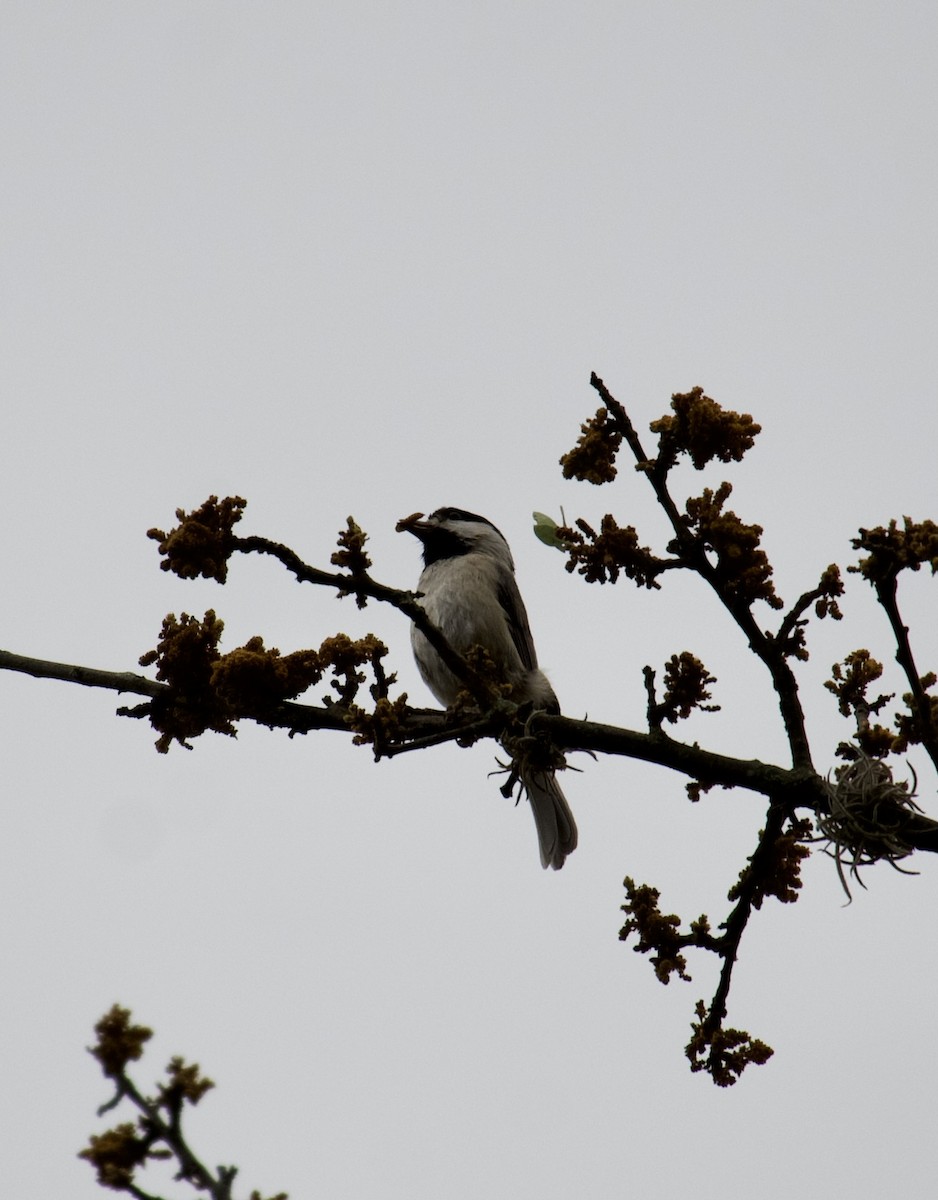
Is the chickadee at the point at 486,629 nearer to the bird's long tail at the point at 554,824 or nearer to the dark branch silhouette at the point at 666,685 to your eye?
the bird's long tail at the point at 554,824

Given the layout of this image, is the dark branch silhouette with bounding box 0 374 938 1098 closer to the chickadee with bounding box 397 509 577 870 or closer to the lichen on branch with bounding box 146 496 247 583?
the lichen on branch with bounding box 146 496 247 583

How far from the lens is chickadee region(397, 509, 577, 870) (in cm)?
571

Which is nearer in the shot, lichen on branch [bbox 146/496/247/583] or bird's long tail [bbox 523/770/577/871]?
lichen on branch [bbox 146/496/247/583]

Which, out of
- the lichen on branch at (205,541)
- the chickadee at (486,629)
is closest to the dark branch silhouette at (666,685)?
the lichen on branch at (205,541)

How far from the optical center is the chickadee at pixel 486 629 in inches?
225

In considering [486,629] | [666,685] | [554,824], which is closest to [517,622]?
[486,629]

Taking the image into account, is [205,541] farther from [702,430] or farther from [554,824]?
[554,824]

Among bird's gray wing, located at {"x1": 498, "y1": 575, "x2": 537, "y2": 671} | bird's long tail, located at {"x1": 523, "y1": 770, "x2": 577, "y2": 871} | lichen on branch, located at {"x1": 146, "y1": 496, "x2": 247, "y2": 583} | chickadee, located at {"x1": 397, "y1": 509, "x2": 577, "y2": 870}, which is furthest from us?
bird's gray wing, located at {"x1": 498, "y1": 575, "x2": 537, "y2": 671}

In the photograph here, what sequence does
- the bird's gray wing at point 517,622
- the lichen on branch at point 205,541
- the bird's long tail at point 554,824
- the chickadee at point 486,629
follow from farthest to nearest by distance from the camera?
1. the bird's gray wing at point 517,622
2. the bird's long tail at point 554,824
3. the chickadee at point 486,629
4. the lichen on branch at point 205,541

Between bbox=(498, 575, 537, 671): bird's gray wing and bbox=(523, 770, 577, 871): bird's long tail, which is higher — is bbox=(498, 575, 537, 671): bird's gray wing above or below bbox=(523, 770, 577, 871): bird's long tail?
above

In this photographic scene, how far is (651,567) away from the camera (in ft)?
9.92

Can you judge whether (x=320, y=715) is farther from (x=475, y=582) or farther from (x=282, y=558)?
(x=475, y=582)

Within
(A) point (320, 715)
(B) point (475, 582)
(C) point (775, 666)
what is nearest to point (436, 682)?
(B) point (475, 582)

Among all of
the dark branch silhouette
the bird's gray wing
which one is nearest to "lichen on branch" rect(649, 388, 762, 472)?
the dark branch silhouette
